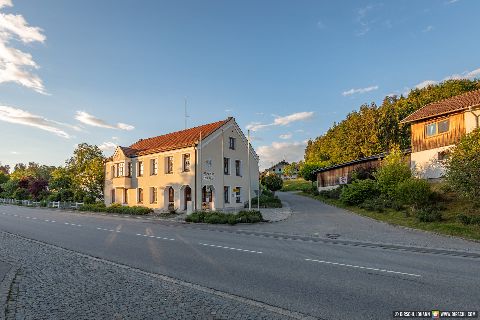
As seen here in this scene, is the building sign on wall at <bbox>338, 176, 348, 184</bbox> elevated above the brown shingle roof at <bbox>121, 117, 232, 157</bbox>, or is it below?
below

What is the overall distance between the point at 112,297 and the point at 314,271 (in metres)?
5.46

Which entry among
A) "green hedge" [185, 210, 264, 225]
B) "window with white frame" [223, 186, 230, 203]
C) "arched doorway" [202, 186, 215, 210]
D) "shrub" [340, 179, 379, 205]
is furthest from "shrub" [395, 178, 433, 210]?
"arched doorway" [202, 186, 215, 210]

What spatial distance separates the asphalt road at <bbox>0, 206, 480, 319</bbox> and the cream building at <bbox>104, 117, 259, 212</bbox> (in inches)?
640

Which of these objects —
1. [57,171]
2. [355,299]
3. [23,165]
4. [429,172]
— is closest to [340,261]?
[355,299]

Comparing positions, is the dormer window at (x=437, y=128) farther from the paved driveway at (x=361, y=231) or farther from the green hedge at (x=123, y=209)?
the green hedge at (x=123, y=209)

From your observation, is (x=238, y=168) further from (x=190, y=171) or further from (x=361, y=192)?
(x=361, y=192)

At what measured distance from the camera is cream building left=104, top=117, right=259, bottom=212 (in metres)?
31.9

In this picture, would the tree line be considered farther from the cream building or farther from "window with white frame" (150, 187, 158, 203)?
"window with white frame" (150, 187, 158, 203)

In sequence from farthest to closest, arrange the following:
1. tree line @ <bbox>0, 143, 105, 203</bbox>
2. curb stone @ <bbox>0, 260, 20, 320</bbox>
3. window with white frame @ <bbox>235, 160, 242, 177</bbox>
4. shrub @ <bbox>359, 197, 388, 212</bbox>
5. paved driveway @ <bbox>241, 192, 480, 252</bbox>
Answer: tree line @ <bbox>0, 143, 105, 203</bbox>
window with white frame @ <bbox>235, 160, 242, 177</bbox>
shrub @ <bbox>359, 197, 388, 212</bbox>
paved driveway @ <bbox>241, 192, 480, 252</bbox>
curb stone @ <bbox>0, 260, 20, 320</bbox>

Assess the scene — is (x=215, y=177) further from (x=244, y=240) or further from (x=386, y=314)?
(x=386, y=314)

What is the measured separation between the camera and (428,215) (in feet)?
66.1

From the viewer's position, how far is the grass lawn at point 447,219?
1705 cm

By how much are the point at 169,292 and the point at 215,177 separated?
84.6 ft

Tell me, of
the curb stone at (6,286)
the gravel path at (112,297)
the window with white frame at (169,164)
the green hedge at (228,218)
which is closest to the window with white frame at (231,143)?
the window with white frame at (169,164)
